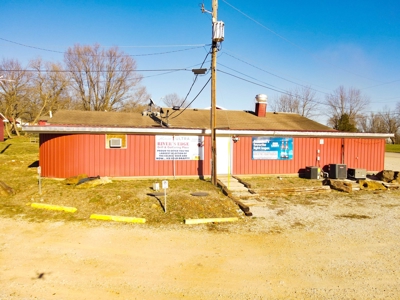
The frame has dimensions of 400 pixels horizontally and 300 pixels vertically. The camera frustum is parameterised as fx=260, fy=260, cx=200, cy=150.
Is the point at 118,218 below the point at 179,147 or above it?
below

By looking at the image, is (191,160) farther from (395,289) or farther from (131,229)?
(395,289)

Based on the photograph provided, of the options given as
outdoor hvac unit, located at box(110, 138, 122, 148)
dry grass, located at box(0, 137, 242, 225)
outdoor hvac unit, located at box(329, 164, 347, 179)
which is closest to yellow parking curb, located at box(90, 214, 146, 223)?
dry grass, located at box(0, 137, 242, 225)

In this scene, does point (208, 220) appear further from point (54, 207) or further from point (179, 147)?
point (179, 147)

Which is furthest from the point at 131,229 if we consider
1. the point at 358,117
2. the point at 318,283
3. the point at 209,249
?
the point at 358,117

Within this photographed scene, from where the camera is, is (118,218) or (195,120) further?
(195,120)

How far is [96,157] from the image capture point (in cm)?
1466

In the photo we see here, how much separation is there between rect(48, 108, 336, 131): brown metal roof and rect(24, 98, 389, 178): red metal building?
8 cm

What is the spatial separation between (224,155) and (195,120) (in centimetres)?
494

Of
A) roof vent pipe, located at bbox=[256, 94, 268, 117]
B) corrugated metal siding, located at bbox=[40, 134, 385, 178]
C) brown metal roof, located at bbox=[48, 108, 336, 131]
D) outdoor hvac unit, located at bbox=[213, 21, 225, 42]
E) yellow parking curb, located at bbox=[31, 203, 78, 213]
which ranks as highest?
outdoor hvac unit, located at bbox=[213, 21, 225, 42]

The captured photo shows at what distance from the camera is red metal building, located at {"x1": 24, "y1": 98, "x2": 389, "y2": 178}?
14.6m

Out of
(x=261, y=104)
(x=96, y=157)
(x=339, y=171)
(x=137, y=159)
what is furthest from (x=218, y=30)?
(x=339, y=171)

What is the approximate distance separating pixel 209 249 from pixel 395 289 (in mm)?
3986

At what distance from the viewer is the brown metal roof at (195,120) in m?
18.3

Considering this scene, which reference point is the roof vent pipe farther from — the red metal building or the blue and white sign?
the blue and white sign
